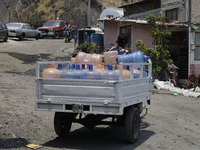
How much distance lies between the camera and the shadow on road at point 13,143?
213 inches

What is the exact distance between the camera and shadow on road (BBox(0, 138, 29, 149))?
17.7 feet

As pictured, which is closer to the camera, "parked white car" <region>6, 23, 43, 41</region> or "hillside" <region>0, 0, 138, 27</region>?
"parked white car" <region>6, 23, 43, 41</region>

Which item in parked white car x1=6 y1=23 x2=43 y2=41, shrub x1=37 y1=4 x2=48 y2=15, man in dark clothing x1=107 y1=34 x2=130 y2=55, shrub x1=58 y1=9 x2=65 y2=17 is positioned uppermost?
shrub x1=37 y1=4 x2=48 y2=15

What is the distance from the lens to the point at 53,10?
168ft

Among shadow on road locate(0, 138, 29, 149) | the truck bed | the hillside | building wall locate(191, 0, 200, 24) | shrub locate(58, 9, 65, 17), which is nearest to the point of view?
the truck bed

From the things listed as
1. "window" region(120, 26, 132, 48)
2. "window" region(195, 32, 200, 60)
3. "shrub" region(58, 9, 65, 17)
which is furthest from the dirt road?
"shrub" region(58, 9, 65, 17)

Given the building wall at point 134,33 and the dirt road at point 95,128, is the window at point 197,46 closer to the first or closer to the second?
the building wall at point 134,33

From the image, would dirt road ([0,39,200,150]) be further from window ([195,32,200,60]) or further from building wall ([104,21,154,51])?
building wall ([104,21,154,51])

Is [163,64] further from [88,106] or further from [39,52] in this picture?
[88,106]

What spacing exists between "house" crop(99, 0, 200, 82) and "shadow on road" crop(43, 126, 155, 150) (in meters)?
10.1

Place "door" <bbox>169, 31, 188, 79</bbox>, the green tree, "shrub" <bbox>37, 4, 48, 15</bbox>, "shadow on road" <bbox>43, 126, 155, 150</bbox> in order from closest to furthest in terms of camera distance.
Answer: "shadow on road" <bbox>43, 126, 155, 150</bbox>
the green tree
"door" <bbox>169, 31, 188, 79</bbox>
"shrub" <bbox>37, 4, 48, 15</bbox>

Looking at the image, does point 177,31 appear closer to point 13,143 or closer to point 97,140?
point 97,140

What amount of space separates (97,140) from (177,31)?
1271 cm

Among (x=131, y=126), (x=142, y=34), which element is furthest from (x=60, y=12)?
(x=131, y=126)
